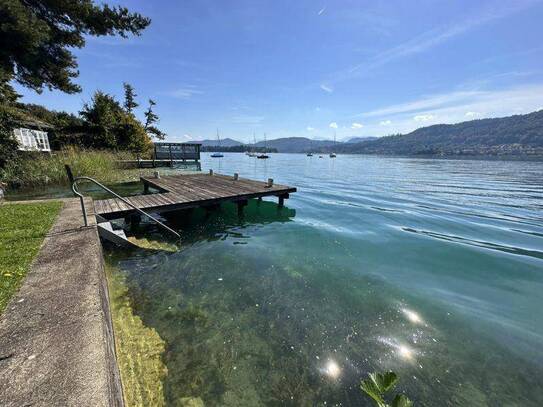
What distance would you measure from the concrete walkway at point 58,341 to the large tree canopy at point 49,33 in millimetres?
15620

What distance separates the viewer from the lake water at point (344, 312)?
3518 millimetres

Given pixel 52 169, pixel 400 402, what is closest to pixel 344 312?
pixel 400 402

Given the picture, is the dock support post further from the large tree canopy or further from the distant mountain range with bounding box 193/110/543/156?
the distant mountain range with bounding box 193/110/543/156

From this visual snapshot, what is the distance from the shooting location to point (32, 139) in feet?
78.7

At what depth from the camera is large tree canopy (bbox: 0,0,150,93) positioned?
12.8m

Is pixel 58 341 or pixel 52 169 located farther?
pixel 52 169

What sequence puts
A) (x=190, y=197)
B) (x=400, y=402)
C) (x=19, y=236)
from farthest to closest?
(x=190, y=197) → (x=19, y=236) → (x=400, y=402)

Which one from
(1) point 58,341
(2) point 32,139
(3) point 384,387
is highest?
(2) point 32,139

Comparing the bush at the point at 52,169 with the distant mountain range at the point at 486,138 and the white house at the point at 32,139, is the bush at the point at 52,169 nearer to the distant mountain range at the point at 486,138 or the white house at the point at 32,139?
the white house at the point at 32,139

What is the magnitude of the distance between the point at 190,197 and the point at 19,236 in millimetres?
5592

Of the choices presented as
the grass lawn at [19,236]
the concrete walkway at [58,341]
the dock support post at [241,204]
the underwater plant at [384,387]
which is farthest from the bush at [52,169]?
the underwater plant at [384,387]

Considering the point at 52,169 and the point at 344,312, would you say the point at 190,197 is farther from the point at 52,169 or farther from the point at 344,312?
the point at 52,169

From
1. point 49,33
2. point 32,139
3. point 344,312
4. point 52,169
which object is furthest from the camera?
point 32,139

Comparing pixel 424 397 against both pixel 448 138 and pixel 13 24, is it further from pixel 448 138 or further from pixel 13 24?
pixel 448 138
